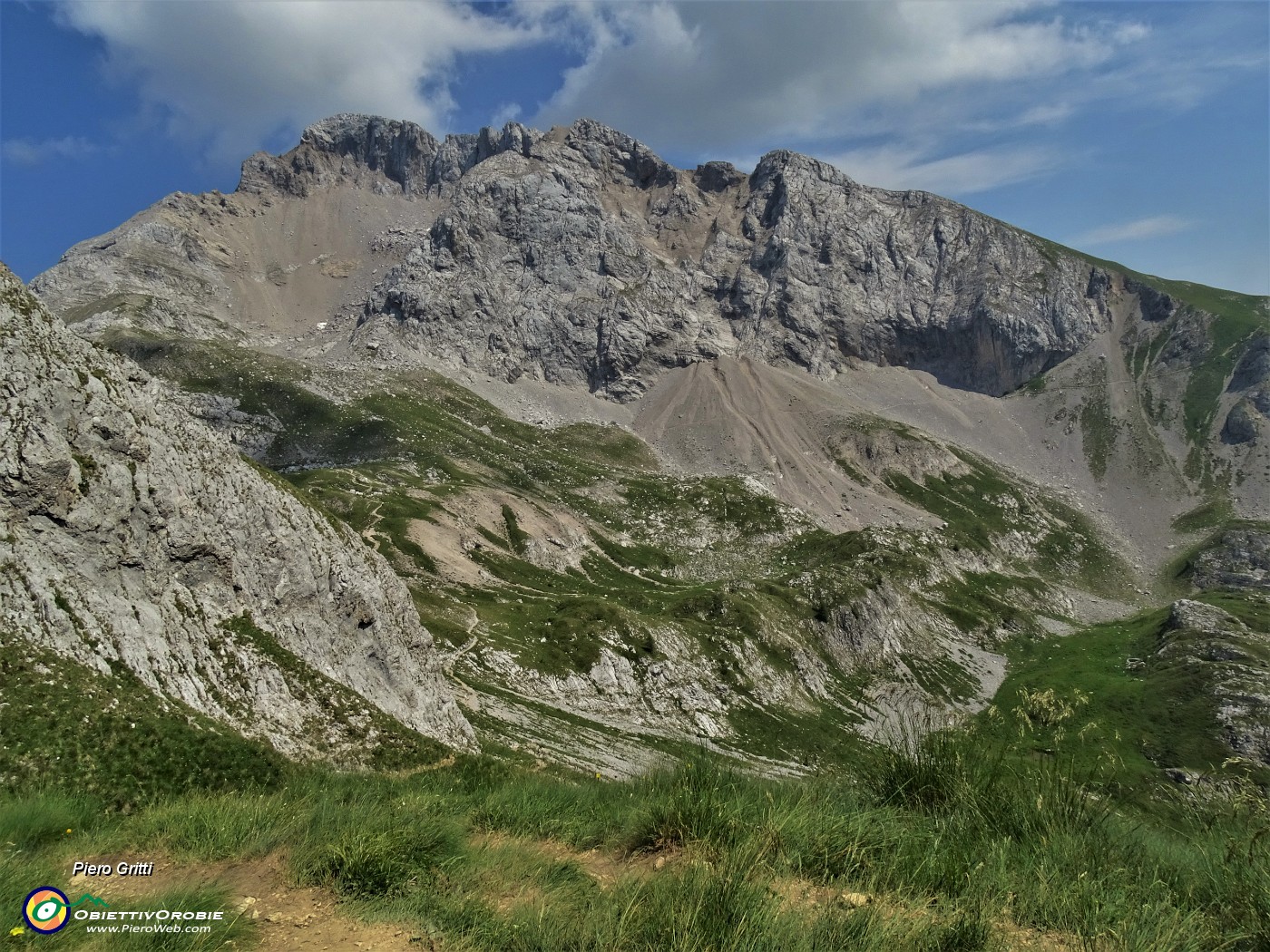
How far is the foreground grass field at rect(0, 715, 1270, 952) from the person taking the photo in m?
5.62

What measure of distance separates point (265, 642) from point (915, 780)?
29283 millimetres

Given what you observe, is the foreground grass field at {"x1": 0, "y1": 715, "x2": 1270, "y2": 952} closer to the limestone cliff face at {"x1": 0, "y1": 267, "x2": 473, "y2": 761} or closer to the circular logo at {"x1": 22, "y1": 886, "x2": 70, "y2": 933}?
the circular logo at {"x1": 22, "y1": 886, "x2": 70, "y2": 933}

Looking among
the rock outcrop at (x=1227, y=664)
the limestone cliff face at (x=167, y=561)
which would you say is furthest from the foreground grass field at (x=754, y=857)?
the rock outcrop at (x=1227, y=664)

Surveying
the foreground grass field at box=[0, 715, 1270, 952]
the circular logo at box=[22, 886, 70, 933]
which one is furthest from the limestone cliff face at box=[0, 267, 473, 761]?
the circular logo at box=[22, 886, 70, 933]

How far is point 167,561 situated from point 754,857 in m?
29.0

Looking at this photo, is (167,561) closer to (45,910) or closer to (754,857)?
(45,910)

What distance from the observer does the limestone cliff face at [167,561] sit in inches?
914

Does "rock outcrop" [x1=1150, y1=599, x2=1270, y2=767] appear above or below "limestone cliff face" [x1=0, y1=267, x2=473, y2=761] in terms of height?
below

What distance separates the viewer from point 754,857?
670 centimetres

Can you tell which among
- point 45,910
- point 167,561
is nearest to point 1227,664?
point 167,561

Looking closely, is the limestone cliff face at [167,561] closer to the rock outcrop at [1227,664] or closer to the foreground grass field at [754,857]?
the foreground grass field at [754,857]

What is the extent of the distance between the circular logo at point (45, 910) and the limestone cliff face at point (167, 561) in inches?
764

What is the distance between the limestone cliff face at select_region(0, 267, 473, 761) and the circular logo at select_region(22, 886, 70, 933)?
1940cm

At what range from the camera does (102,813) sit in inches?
392
